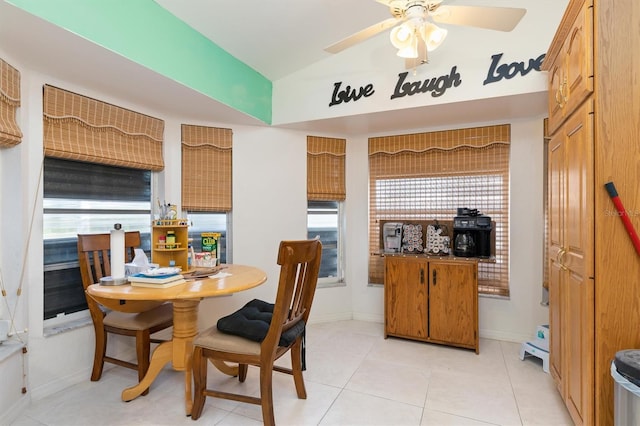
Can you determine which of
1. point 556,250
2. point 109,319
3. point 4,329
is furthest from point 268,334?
point 556,250

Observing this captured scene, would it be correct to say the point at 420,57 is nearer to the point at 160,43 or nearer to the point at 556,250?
the point at 556,250

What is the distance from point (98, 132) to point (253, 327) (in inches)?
76.8

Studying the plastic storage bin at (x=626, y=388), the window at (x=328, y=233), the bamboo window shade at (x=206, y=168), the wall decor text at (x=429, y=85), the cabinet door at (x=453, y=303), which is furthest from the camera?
the window at (x=328, y=233)

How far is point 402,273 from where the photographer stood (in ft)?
10.4

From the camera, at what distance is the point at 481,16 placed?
176 centimetres

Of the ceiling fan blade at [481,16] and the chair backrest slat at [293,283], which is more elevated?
the ceiling fan blade at [481,16]

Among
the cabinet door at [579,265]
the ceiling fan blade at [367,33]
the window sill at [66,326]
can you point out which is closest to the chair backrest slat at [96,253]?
the window sill at [66,326]

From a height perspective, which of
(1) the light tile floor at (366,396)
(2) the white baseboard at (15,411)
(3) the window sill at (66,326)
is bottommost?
(1) the light tile floor at (366,396)

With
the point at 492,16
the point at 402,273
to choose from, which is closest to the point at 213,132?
the point at 402,273

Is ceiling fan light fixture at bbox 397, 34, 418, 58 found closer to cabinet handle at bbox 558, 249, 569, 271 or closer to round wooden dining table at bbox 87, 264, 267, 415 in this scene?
cabinet handle at bbox 558, 249, 569, 271

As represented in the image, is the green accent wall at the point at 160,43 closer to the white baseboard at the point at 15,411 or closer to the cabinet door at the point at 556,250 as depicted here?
the white baseboard at the point at 15,411

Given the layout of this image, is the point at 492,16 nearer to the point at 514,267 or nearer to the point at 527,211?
the point at 527,211

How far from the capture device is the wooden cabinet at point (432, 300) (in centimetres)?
293

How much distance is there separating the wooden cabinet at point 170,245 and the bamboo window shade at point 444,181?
6.27 ft
